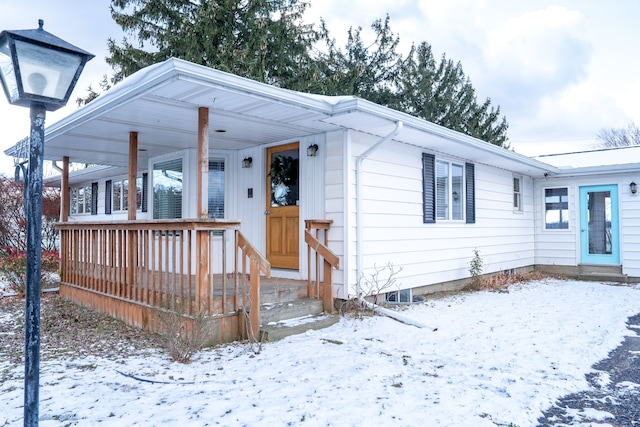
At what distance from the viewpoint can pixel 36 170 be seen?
2.12 metres

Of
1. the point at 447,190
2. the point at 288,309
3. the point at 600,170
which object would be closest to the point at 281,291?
the point at 288,309

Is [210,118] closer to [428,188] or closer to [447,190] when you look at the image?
[428,188]

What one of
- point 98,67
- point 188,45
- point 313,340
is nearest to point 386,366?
point 313,340

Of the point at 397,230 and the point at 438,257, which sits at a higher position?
the point at 397,230

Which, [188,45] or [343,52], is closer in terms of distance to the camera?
[188,45]

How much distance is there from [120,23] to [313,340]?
11513mm

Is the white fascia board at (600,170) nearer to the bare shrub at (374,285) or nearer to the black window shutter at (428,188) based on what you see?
the black window shutter at (428,188)

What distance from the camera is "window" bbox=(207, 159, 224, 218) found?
6.69 metres

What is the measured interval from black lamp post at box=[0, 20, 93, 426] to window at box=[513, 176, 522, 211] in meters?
9.40

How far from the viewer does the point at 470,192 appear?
25.6 ft

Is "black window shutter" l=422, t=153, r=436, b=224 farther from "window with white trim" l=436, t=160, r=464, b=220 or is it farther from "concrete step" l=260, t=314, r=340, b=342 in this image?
"concrete step" l=260, t=314, r=340, b=342

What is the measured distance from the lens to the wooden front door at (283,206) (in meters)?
6.01

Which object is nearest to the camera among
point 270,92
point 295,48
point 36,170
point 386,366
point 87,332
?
point 36,170

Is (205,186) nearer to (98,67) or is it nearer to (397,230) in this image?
(397,230)
